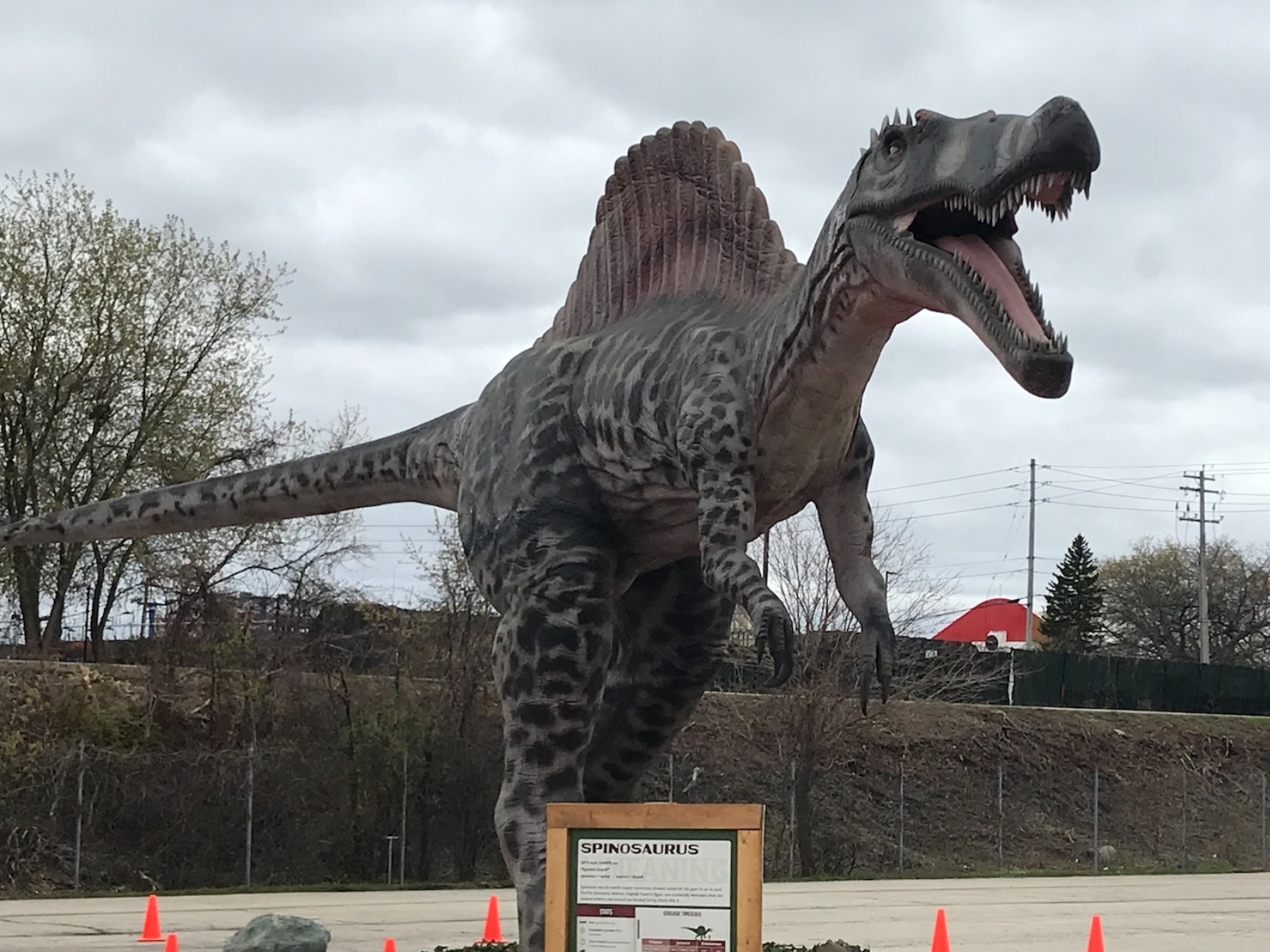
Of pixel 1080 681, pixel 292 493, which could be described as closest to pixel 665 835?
pixel 292 493

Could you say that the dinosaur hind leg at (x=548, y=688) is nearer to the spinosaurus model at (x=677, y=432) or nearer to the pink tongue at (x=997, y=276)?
the spinosaurus model at (x=677, y=432)

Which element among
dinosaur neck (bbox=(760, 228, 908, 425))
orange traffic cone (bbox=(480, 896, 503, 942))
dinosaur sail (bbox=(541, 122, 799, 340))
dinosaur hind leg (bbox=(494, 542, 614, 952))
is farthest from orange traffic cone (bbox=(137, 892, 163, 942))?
dinosaur neck (bbox=(760, 228, 908, 425))

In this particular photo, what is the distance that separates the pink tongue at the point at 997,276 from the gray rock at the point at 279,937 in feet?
18.3

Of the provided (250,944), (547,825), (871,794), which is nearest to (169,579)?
(871,794)

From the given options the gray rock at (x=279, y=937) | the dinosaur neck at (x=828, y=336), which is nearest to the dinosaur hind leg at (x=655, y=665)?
the dinosaur neck at (x=828, y=336)

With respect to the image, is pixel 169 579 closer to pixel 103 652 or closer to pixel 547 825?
pixel 103 652

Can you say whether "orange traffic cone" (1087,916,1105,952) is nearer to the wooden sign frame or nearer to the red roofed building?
the wooden sign frame

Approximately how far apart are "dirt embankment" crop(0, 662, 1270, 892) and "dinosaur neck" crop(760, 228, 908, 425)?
1313 cm

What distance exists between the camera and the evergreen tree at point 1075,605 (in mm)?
49375

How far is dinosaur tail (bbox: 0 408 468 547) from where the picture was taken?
7.02 metres

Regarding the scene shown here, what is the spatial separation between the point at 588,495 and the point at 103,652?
18398 mm

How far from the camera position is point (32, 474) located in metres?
22.3

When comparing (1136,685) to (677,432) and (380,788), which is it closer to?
(380,788)

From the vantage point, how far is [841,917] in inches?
536
